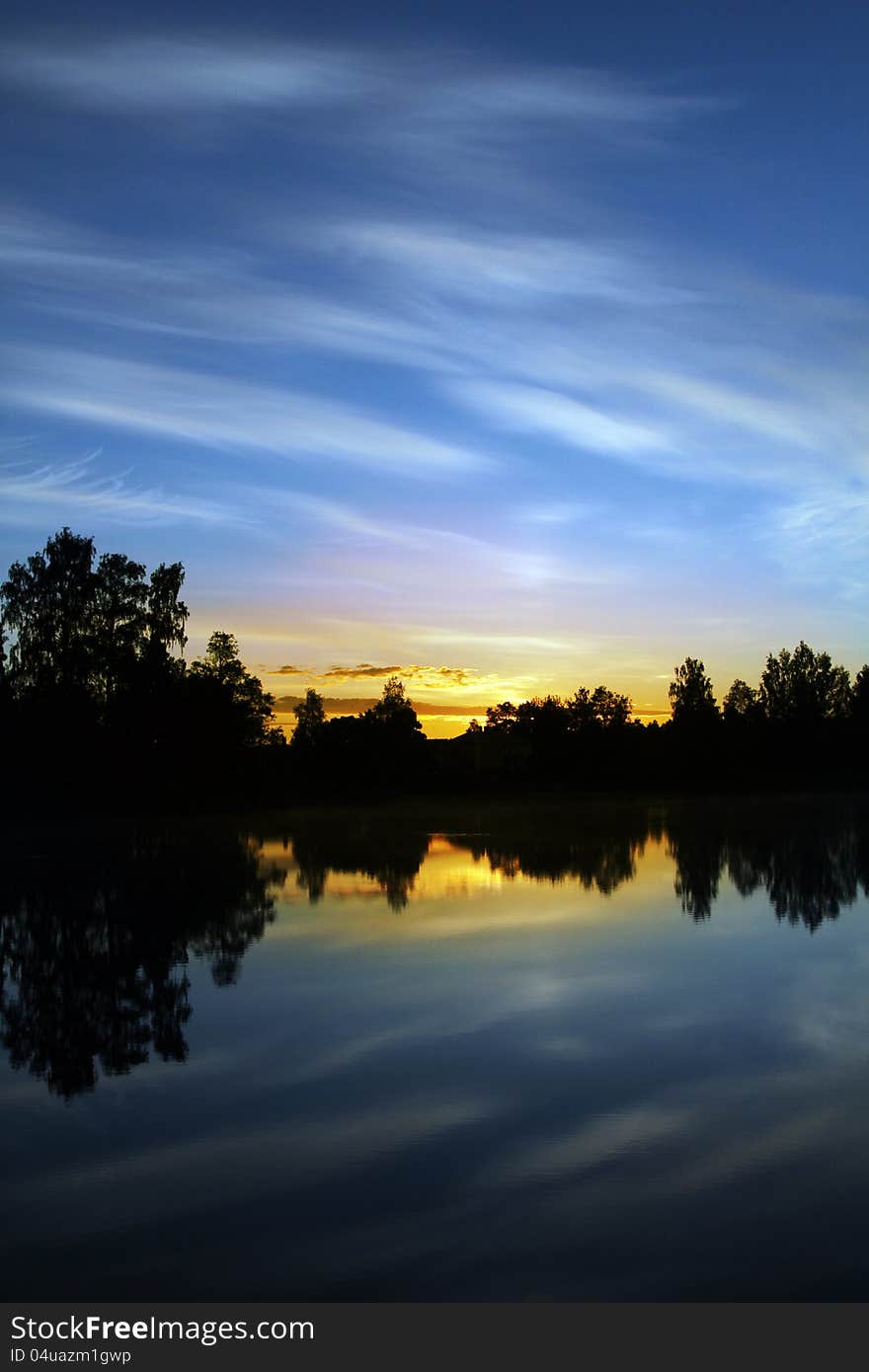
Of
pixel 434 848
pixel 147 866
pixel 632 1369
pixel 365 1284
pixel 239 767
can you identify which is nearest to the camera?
pixel 632 1369

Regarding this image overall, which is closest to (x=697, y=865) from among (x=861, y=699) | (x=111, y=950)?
(x=111, y=950)

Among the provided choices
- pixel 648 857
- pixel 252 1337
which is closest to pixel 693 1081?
pixel 252 1337

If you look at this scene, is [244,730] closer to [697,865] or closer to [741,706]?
[697,865]

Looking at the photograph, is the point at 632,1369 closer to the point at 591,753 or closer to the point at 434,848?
the point at 434,848

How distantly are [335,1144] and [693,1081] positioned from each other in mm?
2617

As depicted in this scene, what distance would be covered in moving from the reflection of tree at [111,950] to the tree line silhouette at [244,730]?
89.9ft

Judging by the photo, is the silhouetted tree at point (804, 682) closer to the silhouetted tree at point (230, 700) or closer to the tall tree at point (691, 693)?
the tall tree at point (691, 693)

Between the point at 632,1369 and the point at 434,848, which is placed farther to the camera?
the point at 434,848

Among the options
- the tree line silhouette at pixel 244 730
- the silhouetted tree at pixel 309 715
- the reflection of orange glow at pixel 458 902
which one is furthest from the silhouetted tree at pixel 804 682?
the reflection of orange glow at pixel 458 902

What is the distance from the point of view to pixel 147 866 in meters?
26.6

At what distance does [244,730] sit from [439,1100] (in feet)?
200

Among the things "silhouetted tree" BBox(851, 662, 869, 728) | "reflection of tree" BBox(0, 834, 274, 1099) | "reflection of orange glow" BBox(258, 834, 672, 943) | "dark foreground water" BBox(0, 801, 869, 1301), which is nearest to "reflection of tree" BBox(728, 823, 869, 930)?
"dark foreground water" BBox(0, 801, 869, 1301)

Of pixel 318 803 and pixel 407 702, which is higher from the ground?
pixel 407 702

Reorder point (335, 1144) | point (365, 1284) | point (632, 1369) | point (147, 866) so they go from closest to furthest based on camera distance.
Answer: point (632, 1369), point (365, 1284), point (335, 1144), point (147, 866)
